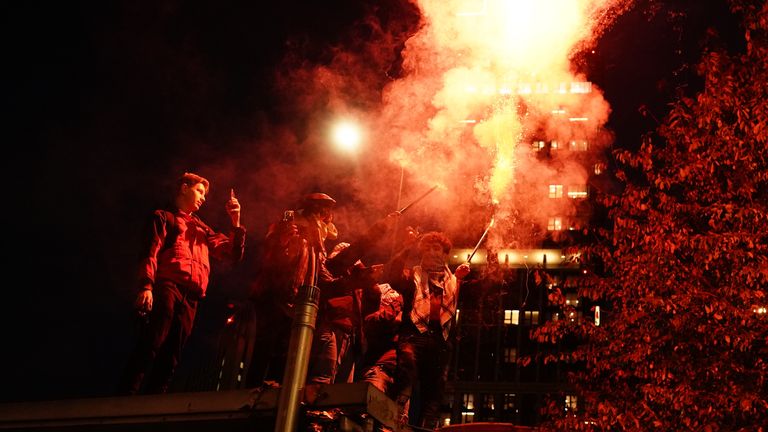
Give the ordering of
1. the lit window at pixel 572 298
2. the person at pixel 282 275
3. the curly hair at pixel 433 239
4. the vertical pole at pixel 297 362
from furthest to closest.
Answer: the lit window at pixel 572 298, the curly hair at pixel 433 239, the person at pixel 282 275, the vertical pole at pixel 297 362

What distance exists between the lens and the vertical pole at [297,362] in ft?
17.7

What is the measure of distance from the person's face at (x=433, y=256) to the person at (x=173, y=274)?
2152 mm

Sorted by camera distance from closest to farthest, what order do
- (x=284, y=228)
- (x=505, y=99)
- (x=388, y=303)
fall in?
(x=284, y=228) < (x=388, y=303) < (x=505, y=99)

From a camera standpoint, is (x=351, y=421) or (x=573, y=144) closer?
(x=351, y=421)

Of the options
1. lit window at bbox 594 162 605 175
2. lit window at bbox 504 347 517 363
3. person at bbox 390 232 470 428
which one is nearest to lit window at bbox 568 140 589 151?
lit window at bbox 594 162 605 175

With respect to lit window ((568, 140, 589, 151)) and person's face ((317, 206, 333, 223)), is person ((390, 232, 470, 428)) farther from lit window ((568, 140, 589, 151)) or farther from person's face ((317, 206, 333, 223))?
lit window ((568, 140, 589, 151))

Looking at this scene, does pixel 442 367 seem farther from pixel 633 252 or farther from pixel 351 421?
pixel 633 252

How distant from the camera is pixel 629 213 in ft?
39.9

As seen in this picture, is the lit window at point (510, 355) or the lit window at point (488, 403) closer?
the lit window at point (488, 403)

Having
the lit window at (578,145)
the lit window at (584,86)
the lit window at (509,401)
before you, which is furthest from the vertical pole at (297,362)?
the lit window at (578,145)

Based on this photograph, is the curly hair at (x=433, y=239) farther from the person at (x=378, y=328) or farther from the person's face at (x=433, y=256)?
the person at (x=378, y=328)

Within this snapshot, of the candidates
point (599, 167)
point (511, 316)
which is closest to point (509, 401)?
point (511, 316)

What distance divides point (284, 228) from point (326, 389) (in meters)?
2.27

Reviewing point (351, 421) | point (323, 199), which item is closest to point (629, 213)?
point (323, 199)
